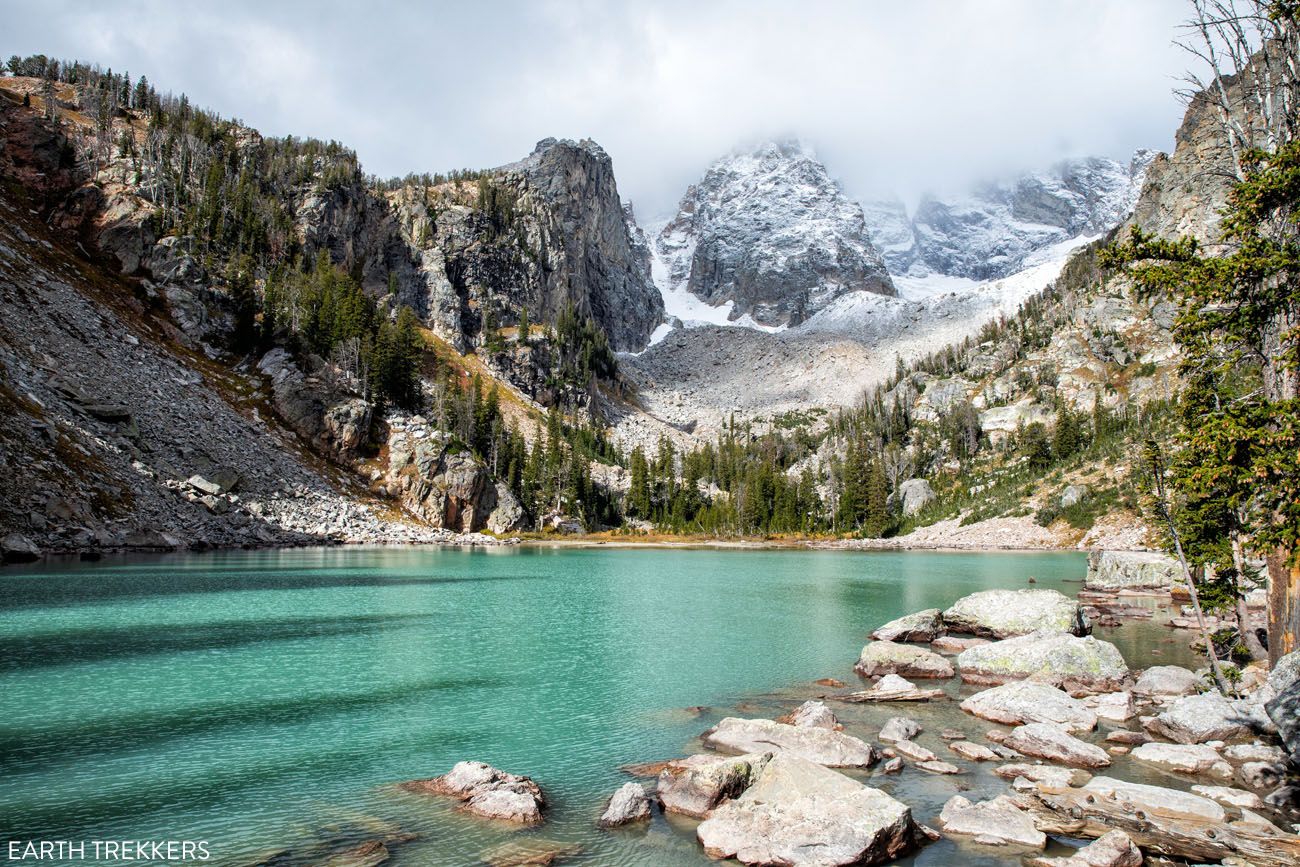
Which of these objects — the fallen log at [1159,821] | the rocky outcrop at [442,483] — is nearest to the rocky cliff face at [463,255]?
the rocky outcrop at [442,483]

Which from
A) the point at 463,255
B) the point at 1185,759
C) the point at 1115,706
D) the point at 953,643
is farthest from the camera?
the point at 463,255

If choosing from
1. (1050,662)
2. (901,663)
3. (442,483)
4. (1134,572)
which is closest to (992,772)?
(901,663)

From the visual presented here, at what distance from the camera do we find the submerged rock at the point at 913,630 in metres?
30.8

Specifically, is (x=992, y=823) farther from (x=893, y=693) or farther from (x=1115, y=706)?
(x=1115, y=706)

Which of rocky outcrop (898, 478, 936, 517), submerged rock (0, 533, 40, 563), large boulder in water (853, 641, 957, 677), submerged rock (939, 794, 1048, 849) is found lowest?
large boulder in water (853, 641, 957, 677)

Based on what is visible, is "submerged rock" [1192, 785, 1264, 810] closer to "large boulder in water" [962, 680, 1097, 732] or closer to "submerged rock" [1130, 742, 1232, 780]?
"submerged rock" [1130, 742, 1232, 780]

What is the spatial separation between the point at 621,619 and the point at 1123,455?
3828 inches

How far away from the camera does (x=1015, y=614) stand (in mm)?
30219

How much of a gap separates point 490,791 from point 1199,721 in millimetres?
17016

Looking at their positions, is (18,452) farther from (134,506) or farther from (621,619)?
(621,619)

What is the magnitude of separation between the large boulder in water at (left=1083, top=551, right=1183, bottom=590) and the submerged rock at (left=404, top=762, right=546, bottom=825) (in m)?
50.8

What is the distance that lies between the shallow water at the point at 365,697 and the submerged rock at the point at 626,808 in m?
0.33

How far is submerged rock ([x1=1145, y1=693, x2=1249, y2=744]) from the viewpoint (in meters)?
16.5

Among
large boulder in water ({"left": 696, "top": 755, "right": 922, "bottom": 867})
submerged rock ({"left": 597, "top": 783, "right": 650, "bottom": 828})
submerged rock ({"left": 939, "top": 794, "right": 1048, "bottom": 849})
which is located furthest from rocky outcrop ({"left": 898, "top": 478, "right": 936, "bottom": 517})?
submerged rock ({"left": 597, "top": 783, "right": 650, "bottom": 828})
